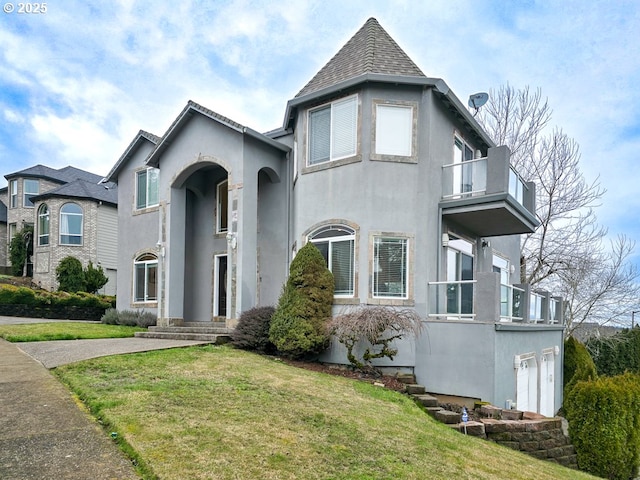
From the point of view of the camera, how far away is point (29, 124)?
2928 centimetres

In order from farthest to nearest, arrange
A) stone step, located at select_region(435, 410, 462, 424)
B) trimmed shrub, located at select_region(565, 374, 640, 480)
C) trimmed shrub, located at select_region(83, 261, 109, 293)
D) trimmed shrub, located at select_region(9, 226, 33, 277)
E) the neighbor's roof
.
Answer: the neighbor's roof → trimmed shrub, located at select_region(9, 226, 33, 277) → trimmed shrub, located at select_region(83, 261, 109, 293) → trimmed shrub, located at select_region(565, 374, 640, 480) → stone step, located at select_region(435, 410, 462, 424)

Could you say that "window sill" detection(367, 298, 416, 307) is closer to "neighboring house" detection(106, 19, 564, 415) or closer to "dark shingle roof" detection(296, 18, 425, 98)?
"neighboring house" detection(106, 19, 564, 415)

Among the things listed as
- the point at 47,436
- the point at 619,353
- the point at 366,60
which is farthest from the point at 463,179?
the point at 619,353

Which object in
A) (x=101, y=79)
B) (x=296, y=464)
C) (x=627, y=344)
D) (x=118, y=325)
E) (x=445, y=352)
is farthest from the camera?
(x=627, y=344)

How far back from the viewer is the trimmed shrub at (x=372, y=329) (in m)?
9.77

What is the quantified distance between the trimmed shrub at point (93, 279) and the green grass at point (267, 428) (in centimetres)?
1930

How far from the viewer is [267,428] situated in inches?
211

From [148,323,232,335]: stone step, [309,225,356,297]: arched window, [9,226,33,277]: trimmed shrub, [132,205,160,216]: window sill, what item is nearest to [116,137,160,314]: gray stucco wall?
[132,205,160,216]: window sill

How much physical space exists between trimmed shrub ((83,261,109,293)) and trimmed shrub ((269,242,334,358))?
18760 mm

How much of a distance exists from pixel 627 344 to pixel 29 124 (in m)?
36.2

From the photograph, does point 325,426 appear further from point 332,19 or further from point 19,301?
point 19,301

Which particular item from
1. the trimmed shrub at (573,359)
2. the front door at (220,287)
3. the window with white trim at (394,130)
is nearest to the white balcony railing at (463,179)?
the window with white trim at (394,130)

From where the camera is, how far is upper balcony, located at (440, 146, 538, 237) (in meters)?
11.3

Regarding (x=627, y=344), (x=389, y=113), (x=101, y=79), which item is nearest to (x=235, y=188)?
(x=389, y=113)
